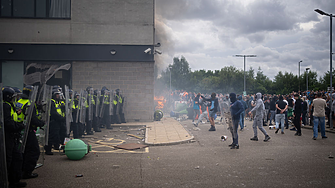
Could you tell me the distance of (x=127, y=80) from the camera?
1814 cm

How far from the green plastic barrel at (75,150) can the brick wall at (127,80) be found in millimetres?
10541

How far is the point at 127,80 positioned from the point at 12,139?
1318 centimetres

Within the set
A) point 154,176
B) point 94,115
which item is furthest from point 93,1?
point 154,176

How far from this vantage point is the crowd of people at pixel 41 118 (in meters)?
5.11

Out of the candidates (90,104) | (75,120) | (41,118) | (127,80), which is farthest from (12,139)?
(127,80)

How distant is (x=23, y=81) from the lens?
17.9m

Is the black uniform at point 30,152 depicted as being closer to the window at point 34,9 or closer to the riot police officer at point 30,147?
the riot police officer at point 30,147

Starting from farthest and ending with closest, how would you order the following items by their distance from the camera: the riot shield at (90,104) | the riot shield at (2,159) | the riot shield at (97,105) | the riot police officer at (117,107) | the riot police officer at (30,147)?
the riot police officer at (117,107), the riot shield at (97,105), the riot shield at (90,104), the riot police officer at (30,147), the riot shield at (2,159)

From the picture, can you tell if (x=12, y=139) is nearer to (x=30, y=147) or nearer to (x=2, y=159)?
(x=2, y=159)

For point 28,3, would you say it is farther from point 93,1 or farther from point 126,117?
point 126,117

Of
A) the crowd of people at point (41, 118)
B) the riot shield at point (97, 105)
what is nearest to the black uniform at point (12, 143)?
the crowd of people at point (41, 118)

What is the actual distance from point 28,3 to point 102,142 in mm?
12184

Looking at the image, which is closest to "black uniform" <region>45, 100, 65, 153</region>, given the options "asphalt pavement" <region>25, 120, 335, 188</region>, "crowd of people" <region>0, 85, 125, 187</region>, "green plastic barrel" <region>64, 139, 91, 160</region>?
"crowd of people" <region>0, 85, 125, 187</region>

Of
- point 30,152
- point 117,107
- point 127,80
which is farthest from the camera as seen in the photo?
Result: point 127,80
